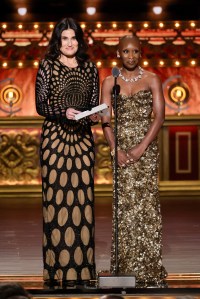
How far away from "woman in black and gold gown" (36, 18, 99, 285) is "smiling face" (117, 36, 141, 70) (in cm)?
21

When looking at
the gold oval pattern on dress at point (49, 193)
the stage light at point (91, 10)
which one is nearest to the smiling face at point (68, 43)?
the gold oval pattern on dress at point (49, 193)

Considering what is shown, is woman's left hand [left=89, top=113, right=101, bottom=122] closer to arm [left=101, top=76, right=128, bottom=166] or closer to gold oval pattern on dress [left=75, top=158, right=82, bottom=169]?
arm [left=101, top=76, right=128, bottom=166]

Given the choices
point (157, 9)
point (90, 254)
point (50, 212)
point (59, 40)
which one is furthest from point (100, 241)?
point (157, 9)

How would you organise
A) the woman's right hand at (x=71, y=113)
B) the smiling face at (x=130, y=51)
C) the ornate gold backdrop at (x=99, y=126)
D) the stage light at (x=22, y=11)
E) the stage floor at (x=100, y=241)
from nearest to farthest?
the woman's right hand at (x=71, y=113)
the smiling face at (x=130, y=51)
the stage floor at (x=100, y=241)
the ornate gold backdrop at (x=99, y=126)
the stage light at (x=22, y=11)

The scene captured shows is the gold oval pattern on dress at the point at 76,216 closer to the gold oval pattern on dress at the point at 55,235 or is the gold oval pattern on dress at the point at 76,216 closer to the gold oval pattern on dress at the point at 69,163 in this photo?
the gold oval pattern on dress at the point at 55,235

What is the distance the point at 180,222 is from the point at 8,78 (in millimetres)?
4773

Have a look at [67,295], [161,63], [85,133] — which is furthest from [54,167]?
[161,63]

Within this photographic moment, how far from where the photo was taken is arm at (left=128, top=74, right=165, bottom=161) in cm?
511

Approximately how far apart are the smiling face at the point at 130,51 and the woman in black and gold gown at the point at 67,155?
0.21 m

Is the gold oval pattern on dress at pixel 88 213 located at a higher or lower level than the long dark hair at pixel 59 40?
lower

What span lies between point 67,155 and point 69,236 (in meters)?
0.50

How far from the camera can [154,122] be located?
5137 millimetres

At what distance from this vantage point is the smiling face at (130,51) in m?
5.07

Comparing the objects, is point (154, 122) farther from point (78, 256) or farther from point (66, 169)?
point (78, 256)
